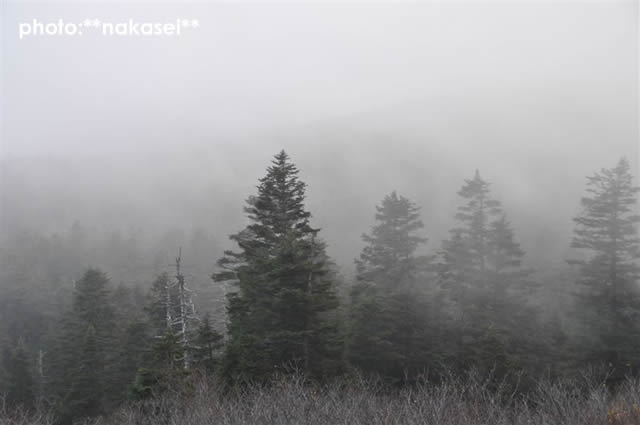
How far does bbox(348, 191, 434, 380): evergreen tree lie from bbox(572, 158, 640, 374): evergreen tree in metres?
8.75

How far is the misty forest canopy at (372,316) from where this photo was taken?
15992mm

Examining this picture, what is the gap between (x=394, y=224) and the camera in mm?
27484

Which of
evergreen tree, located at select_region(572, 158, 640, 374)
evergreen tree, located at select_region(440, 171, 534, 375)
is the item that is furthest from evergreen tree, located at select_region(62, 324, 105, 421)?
evergreen tree, located at select_region(572, 158, 640, 374)

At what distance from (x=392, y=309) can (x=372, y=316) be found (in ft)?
4.14

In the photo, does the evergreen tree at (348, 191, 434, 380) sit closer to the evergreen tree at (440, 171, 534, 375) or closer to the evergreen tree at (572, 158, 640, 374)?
the evergreen tree at (440, 171, 534, 375)

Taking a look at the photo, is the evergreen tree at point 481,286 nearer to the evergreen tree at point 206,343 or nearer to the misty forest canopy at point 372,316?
the misty forest canopy at point 372,316

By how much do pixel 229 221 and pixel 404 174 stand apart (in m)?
82.1

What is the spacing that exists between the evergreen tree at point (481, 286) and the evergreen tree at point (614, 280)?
343 centimetres

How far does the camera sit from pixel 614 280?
848 inches

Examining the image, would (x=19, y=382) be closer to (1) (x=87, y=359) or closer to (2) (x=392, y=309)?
(1) (x=87, y=359)

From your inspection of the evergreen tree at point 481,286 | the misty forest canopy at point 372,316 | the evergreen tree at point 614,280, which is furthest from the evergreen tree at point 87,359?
the evergreen tree at point 614,280

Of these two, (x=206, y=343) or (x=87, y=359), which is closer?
(x=206, y=343)

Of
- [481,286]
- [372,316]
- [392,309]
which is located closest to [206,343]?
[372,316]

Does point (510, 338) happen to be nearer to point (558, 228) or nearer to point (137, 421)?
point (137, 421)
